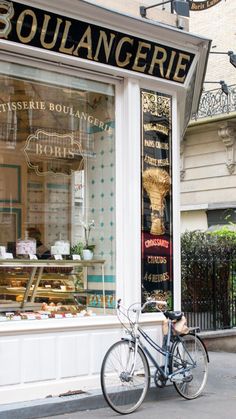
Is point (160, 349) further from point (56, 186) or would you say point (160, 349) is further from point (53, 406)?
point (56, 186)

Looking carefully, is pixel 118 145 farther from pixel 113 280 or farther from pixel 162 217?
pixel 113 280

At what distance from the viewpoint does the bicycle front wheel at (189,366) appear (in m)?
7.20

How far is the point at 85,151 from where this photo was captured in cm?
809

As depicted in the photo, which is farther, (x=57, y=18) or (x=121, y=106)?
(x=121, y=106)

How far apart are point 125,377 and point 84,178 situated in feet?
9.00

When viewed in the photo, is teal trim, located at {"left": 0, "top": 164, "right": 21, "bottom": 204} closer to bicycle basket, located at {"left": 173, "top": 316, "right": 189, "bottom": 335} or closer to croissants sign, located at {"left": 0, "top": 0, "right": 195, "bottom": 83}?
croissants sign, located at {"left": 0, "top": 0, "right": 195, "bottom": 83}

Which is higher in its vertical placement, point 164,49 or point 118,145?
point 164,49

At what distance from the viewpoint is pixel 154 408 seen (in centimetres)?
690

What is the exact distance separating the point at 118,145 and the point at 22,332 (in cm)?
260

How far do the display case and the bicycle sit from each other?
0.68 metres

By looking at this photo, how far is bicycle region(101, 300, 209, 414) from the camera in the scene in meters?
6.53

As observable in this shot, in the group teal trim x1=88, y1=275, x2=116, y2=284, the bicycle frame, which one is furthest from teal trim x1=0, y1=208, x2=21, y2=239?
the bicycle frame

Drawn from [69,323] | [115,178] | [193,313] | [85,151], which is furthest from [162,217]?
[193,313]

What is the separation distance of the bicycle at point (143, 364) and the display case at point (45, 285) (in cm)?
68
